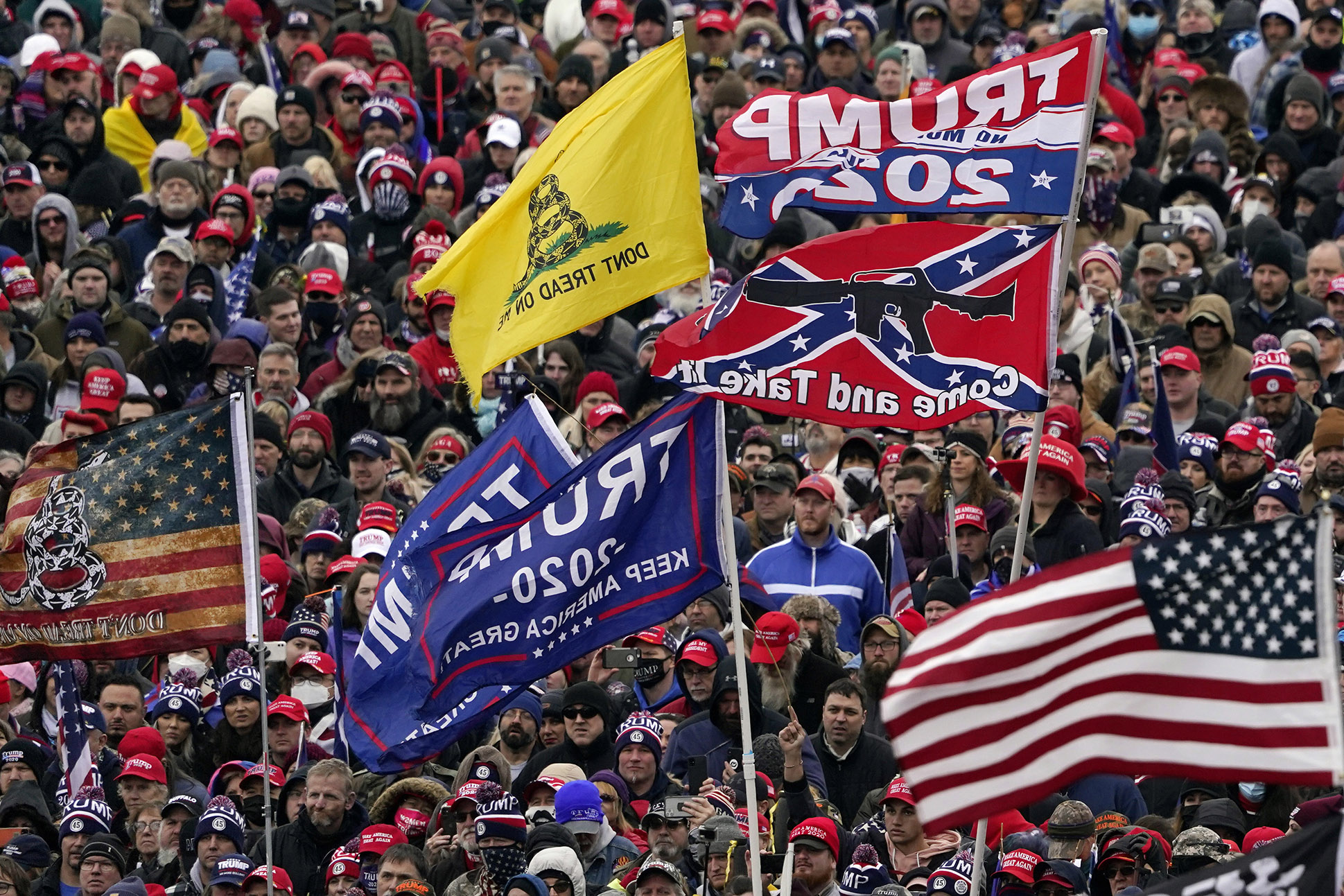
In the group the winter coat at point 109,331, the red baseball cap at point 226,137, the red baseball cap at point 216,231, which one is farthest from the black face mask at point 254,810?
the red baseball cap at point 226,137

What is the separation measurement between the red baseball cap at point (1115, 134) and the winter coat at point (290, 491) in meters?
7.02

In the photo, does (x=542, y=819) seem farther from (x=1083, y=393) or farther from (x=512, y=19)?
(x=512, y=19)

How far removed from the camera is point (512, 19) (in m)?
26.8

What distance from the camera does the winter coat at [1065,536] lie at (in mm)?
15758

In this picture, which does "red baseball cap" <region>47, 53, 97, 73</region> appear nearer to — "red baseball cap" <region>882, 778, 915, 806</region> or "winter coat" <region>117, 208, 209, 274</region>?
"winter coat" <region>117, 208, 209, 274</region>

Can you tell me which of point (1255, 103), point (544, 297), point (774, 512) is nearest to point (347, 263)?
point (774, 512)

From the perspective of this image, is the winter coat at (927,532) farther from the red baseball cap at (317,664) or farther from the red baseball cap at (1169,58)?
the red baseball cap at (1169,58)

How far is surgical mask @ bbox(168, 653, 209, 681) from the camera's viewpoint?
1716cm

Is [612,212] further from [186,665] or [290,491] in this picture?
[290,491]

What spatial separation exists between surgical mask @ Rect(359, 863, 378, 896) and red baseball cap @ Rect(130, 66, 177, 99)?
11.4 metres

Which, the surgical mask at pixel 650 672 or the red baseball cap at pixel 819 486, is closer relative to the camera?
the surgical mask at pixel 650 672

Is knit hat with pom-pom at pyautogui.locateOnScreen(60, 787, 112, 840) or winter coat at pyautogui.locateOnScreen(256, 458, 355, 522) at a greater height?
knit hat with pom-pom at pyautogui.locateOnScreen(60, 787, 112, 840)

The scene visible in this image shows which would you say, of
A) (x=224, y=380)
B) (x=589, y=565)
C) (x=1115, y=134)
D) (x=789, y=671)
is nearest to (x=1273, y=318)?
(x=1115, y=134)

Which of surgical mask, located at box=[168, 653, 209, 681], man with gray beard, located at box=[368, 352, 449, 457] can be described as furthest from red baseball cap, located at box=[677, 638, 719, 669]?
man with gray beard, located at box=[368, 352, 449, 457]
